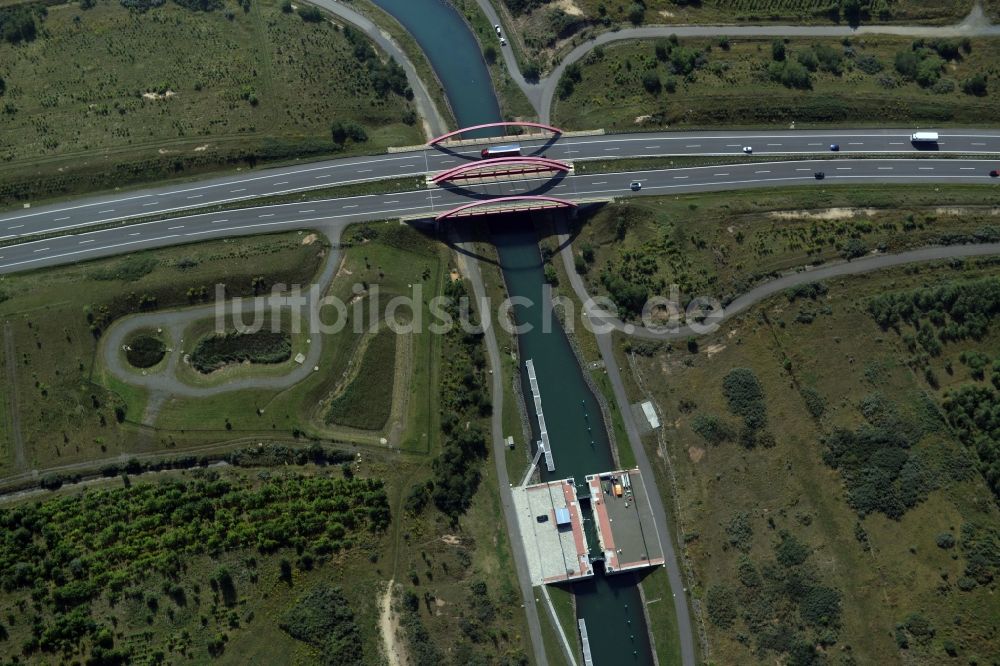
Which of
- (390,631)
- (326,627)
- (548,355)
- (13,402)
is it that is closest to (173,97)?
(13,402)

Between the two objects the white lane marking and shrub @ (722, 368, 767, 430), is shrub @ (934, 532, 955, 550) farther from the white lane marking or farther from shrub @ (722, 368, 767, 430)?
the white lane marking

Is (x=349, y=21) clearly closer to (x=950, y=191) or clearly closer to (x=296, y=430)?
(x=296, y=430)

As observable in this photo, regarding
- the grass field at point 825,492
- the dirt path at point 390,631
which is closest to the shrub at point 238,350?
the dirt path at point 390,631

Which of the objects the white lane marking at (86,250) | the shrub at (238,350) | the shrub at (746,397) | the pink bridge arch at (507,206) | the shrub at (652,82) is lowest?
the shrub at (746,397)

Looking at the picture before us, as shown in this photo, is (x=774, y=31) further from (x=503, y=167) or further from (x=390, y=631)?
(x=390, y=631)

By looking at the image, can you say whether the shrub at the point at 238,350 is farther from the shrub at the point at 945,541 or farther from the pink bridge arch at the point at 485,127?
the shrub at the point at 945,541

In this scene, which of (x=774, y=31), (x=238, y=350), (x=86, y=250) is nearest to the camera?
(x=238, y=350)

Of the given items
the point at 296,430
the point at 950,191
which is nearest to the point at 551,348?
the point at 296,430

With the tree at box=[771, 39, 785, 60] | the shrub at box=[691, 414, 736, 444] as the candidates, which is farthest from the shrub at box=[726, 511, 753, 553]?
the tree at box=[771, 39, 785, 60]
